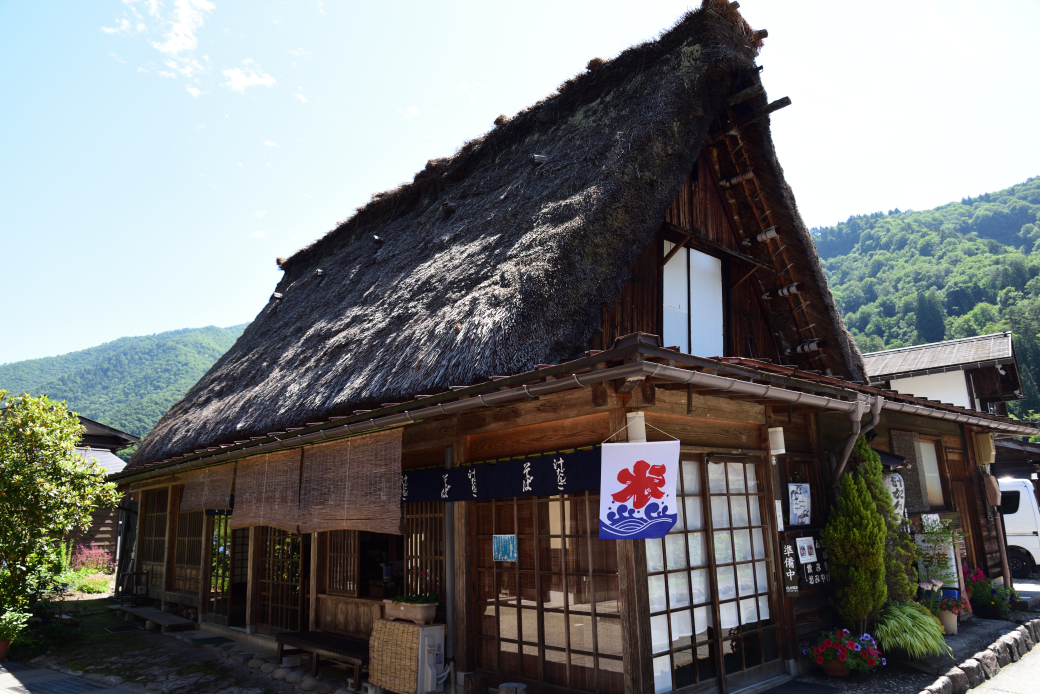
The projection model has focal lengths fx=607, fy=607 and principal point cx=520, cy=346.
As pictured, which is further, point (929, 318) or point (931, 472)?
point (929, 318)

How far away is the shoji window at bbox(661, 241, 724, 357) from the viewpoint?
7840 mm

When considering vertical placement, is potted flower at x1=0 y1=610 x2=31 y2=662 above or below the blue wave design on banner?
below

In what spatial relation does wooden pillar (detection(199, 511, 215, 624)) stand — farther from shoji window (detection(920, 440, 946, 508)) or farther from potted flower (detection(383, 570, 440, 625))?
shoji window (detection(920, 440, 946, 508))

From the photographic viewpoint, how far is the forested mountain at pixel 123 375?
60.2 metres

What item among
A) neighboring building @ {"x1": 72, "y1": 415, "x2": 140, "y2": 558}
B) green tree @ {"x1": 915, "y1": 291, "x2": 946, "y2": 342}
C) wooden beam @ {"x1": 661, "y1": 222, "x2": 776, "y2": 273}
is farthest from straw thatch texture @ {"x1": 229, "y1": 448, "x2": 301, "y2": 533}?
green tree @ {"x1": 915, "y1": 291, "x2": 946, "y2": 342}

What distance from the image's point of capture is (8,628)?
8961 millimetres

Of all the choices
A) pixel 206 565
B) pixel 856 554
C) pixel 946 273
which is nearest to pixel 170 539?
pixel 206 565

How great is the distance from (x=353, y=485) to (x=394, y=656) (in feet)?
5.82

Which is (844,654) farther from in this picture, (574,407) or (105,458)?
(105,458)

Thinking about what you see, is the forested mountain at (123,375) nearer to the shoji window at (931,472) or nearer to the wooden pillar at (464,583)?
the wooden pillar at (464,583)

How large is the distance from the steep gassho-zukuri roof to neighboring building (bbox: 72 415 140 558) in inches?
390

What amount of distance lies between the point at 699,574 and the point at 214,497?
759 centimetres

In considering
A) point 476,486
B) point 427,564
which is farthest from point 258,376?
point 476,486

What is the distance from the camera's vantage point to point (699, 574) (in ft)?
18.3
